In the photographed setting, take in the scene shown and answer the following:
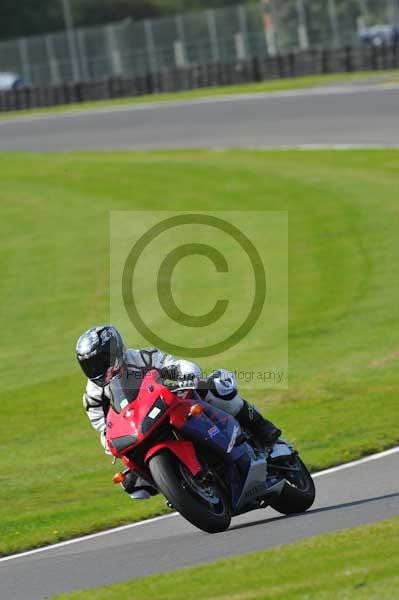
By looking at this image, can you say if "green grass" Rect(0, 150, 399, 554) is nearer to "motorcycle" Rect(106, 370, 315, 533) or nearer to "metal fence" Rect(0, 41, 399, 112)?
"motorcycle" Rect(106, 370, 315, 533)

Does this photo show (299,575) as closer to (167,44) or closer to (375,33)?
(375,33)

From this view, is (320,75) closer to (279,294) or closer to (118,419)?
(279,294)

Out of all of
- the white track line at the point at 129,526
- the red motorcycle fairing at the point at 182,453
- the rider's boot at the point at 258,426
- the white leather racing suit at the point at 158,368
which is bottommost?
the white track line at the point at 129,526

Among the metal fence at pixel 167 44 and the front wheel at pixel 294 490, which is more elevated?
the front wheel at pixel 294 490

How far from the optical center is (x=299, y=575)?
→ 21.9 feet

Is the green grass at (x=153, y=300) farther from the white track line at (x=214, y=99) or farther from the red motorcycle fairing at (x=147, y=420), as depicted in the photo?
the white track line at (x=214, y=99)

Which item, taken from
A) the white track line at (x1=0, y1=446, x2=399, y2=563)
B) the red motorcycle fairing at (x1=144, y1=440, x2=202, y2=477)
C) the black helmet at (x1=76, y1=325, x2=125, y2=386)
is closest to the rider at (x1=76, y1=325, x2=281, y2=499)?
the black helmet at (x1=76, y1=325, x2=125, y2=386)

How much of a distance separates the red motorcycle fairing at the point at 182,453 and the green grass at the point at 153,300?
6.34ft

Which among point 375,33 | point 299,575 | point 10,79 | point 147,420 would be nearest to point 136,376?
point 147,420

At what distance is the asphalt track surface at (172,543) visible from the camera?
307 inches

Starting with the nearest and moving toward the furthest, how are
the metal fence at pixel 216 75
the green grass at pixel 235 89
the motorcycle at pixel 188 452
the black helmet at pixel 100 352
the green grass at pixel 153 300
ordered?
the motorcycle at pixel 188 452
the black helmet at pixel 100 352
the green grass at pixel 153 300
the green grass at pixel 235 89
the metal fence at pixel 216 75

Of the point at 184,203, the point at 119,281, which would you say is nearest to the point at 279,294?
the point at 119,281

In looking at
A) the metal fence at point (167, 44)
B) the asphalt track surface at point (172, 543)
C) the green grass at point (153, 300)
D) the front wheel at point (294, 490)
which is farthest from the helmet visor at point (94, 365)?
the metal fence at point (167, 44)

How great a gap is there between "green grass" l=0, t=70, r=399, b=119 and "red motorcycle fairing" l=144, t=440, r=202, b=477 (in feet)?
104
